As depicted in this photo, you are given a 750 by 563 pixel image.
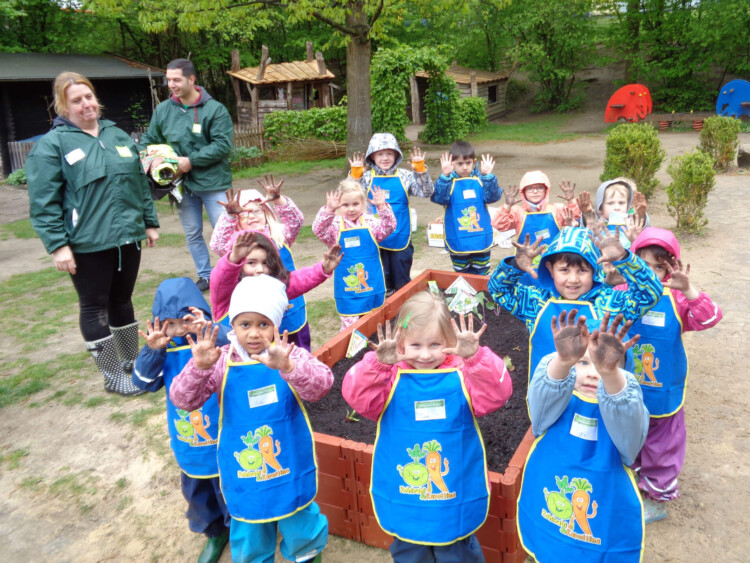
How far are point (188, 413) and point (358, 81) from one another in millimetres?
10348

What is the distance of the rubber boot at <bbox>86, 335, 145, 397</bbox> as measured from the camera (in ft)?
14.7

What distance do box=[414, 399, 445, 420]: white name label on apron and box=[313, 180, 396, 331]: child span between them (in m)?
2.48

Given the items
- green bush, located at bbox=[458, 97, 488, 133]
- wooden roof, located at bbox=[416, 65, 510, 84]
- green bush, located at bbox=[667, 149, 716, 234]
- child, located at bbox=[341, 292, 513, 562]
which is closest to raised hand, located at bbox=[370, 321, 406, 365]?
child, located at bbox=[341, 292, 513, 562]

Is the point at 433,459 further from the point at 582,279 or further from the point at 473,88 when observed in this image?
the point at 473,88

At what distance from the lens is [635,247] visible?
2941mm

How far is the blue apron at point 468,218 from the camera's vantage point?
5.38m

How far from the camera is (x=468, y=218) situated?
5414mm

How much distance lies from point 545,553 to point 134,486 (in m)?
2.45

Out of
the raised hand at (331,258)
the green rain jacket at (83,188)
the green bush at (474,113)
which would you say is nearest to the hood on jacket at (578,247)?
the raised hand at (331,258)

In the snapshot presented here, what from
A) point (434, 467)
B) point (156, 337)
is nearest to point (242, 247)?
point (156, 337)

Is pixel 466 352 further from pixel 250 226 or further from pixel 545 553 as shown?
pixel 250 226

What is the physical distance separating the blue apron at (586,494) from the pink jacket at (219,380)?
902 millimetres

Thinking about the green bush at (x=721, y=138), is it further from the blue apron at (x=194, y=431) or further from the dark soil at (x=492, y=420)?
the blue apron at (x=194, y=431)

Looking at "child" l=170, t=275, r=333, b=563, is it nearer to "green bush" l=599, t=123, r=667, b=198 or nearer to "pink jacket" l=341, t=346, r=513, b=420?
"pink jacket" l=341, t=346, r=513, b=420
